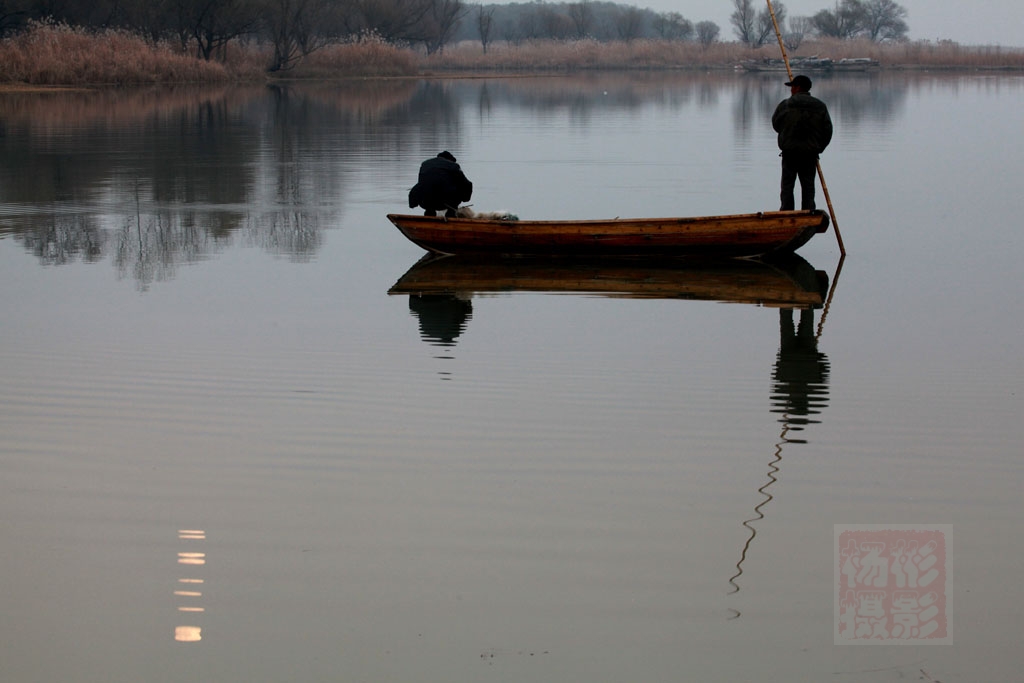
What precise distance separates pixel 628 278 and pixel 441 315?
2.59 m

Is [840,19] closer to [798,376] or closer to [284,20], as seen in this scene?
[284,20]

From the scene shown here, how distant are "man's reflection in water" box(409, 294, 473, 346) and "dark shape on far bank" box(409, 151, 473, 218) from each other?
2.23 m

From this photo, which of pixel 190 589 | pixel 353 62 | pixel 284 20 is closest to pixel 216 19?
pixel 284 20

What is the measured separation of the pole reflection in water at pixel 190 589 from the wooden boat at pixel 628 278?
6.96 metres

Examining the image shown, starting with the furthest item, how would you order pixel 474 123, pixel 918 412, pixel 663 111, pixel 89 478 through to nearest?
pixel 663 111
pixel 474 123
pixel 918 412
pixel 89 478

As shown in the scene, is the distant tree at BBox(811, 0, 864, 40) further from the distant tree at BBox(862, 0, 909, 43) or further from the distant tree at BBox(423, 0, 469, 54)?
the distant tree at BBox(423, 0, 469, 54)

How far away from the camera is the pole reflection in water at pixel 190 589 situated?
5.50m

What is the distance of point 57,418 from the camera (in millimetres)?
8562

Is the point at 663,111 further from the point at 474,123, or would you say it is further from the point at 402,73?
the point at 402,73

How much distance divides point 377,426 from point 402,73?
6223 centimetres

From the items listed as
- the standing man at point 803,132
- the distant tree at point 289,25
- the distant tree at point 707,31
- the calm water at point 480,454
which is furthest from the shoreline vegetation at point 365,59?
the standing man at point 803,132

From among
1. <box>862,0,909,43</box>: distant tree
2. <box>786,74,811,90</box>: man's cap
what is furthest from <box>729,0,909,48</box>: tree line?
<box>786,74,811,90</box>: man's cap

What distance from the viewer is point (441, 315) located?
40.2 ft

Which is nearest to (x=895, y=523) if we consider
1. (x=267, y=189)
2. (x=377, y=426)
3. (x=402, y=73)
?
(x=377, y=426)
